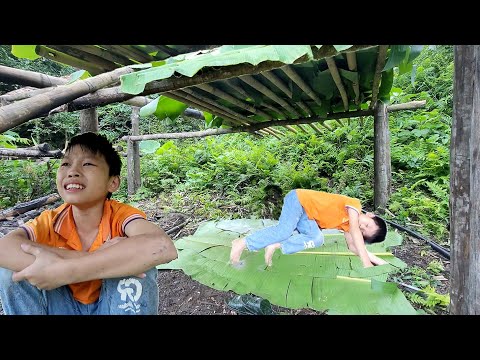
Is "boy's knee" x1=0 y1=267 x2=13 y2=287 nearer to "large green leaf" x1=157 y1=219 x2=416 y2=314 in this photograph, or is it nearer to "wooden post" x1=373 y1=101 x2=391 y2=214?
"large green leaf" x1=157 y1=219 x2=416 y2=314

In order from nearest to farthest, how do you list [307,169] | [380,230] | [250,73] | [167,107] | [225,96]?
1. [250,73]
2. [380,230]
3. [225,96]
4. [167,107]
5. [307,169]

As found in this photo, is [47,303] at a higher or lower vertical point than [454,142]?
lower

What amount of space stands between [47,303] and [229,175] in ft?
15.0

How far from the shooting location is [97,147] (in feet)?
4.56

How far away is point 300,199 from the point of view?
8.41 feet

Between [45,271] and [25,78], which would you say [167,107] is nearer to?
[25,78]

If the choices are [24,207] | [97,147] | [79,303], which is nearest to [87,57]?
[97,147]

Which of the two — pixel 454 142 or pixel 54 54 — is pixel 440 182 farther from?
pixel 54 54

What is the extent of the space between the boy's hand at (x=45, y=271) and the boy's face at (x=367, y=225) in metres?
2.03

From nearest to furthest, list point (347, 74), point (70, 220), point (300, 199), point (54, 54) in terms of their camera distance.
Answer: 1. point (70, 220)
2. point (54, 54)
3. point (347, 74)
4. point (300, 199)

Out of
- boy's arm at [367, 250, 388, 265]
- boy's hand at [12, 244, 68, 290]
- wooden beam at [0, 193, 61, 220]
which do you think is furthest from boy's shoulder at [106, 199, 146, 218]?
wooden beam at [0, 193, 61, 220]

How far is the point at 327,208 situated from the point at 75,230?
70.4 inches

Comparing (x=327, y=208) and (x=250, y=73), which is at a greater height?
(x=250, y=73)
